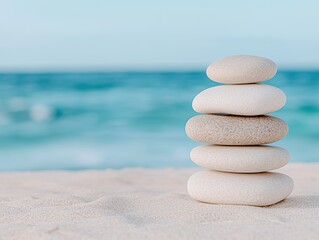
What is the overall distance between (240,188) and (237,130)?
0.94ft

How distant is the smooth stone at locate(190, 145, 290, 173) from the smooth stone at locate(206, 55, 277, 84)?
1.13ft

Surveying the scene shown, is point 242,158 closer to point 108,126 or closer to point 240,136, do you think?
point 240,136

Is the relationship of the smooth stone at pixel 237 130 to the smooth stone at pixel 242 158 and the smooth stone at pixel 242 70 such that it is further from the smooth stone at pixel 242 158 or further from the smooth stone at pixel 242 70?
the smooth stone at pixel 242 70

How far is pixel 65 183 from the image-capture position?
14.3 feet

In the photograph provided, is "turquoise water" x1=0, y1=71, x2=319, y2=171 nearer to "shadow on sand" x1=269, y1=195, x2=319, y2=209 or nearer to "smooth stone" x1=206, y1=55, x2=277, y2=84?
"shadow on sand" x1=269, y1=195, x2=319, y2=209

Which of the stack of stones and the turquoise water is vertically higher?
the stack of stones

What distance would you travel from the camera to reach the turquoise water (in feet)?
27.8

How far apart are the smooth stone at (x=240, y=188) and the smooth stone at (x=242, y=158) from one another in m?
0.05

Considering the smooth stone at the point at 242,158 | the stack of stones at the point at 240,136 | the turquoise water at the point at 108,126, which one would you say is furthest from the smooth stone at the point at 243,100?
the turquoise water at the point at 108,126

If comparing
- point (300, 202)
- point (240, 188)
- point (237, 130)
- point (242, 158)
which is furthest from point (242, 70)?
point (300, 202)

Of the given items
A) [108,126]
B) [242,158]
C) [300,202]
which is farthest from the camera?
[108,126]

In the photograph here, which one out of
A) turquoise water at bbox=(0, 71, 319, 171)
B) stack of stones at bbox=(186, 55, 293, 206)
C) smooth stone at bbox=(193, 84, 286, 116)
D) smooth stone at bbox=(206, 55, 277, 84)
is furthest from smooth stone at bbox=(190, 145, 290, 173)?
turquoise water at bbox=(0, 71, 319, 171)

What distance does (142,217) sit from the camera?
2721 millimetres

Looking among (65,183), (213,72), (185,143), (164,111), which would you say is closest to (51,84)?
(164,111)
